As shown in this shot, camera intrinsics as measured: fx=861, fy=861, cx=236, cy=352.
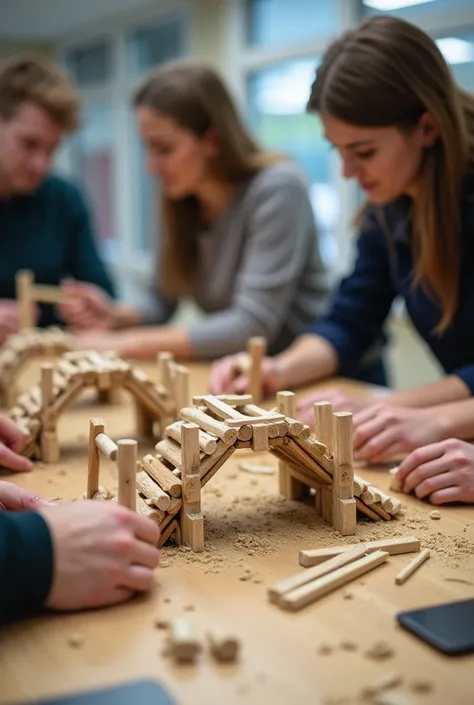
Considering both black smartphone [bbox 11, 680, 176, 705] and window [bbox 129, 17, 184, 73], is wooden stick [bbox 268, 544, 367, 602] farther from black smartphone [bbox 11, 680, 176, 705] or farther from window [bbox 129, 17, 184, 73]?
window [bbox 129, 17, 184, 73]

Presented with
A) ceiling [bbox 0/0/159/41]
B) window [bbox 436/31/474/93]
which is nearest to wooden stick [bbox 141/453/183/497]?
window [bbox 436/31/474/93]

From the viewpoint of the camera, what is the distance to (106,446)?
4.56ft

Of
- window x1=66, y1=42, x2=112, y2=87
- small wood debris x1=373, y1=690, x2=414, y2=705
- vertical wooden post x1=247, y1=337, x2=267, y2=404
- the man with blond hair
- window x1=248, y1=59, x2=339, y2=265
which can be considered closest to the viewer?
small wood debris x1=373, y1=690, x2=414, y2=705

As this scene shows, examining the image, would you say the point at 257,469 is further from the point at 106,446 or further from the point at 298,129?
the point at 298,129

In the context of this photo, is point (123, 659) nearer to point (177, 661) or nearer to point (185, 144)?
point (177, 661)

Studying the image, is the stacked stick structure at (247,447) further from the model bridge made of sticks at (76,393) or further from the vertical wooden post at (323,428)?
the model bridge made of sticks at (76,393)

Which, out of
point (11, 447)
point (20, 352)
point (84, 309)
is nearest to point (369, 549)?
point (11, 447)

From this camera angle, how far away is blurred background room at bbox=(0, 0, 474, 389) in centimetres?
500

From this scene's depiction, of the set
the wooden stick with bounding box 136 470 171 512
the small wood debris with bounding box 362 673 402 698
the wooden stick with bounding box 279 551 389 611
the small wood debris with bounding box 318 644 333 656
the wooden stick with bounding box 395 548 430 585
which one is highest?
Result: the wooden stick with bounding box 136 470 171 512

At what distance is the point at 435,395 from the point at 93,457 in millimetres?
940

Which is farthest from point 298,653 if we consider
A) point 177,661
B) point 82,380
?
point 82,380

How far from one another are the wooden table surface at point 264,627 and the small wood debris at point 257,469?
0.22 m

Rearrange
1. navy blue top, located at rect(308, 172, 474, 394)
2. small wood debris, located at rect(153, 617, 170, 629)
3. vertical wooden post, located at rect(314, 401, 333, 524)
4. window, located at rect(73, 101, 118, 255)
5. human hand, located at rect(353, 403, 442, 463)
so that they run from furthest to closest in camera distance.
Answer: window, located at rect(73, 101, 118, 255) → navy blue top, located at rect(308, 172, 474, 394) → human hand, located at rect(353, 403, 442, 463) → vertical wooden post, located at rect(314, 401, 333, 524) → small wood debris, located at rect(153, 617, 170, 629)

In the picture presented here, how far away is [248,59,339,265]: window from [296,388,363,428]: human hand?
337 centimetres
